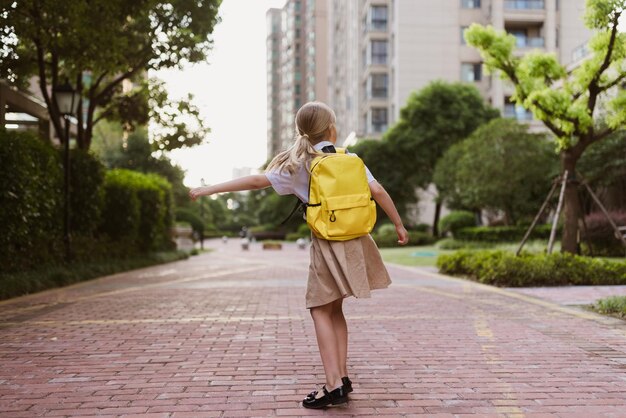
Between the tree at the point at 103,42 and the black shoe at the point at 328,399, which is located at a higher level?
the tree at the point at 103,42

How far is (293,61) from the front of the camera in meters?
104

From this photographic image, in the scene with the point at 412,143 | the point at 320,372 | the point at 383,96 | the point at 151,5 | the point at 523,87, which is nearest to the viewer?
the point at 320,372

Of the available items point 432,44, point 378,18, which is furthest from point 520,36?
point 378,18

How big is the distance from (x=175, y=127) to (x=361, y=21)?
36494 millimetres

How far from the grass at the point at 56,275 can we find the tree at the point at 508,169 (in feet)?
50.1

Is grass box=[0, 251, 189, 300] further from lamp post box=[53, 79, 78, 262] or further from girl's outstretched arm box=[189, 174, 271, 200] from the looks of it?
girl's outstretched arm box=[189, 174, 271, 200]

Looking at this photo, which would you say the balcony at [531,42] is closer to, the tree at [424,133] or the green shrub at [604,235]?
the tree at [424,133]

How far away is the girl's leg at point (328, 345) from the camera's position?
3.69m

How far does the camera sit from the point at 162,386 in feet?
13.8

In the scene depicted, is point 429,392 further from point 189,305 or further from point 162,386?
point 189,305

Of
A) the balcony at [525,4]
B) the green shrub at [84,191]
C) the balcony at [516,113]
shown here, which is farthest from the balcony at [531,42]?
the green shrub at [84,191]

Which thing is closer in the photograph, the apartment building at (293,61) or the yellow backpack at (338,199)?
the yellow backpack at (338,199)

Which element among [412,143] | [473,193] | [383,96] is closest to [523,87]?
[473,193]

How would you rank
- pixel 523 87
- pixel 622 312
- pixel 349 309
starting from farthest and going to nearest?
1. pixel 523 87
2. pixel 349 309
3. pixel 622 312
